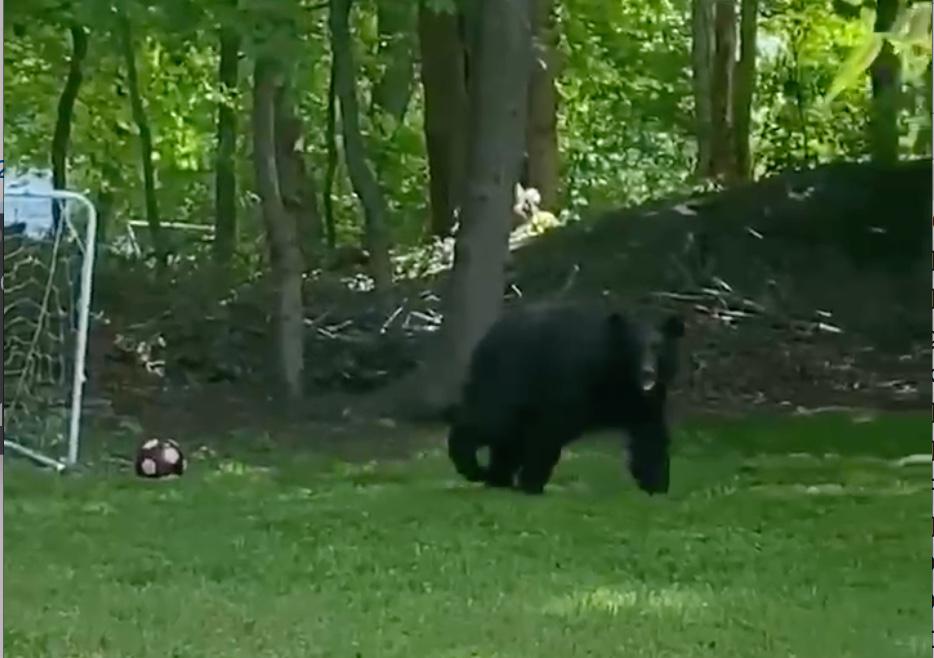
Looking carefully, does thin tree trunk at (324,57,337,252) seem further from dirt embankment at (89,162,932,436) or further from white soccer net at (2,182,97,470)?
white soccer net at (2,182,97,470)

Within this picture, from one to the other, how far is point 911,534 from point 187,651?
3.48 m

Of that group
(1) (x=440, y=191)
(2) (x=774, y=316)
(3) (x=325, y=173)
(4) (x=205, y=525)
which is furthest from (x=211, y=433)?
(3) (x=325, y=173)

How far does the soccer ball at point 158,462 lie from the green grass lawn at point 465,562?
0.39 ft

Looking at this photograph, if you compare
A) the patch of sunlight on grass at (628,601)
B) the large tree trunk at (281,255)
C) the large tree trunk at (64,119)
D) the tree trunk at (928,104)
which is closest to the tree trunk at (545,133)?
the large tree trunk at (64,119)

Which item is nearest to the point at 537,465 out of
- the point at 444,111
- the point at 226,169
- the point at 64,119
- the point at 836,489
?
the point at 836,489

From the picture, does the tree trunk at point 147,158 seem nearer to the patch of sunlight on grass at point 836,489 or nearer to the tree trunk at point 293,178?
the tree trunk at point 293,178

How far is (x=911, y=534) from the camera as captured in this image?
764 cm

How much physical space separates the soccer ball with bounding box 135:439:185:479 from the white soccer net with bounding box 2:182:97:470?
1.82ft

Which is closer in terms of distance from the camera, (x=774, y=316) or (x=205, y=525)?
(x=205, y=525)

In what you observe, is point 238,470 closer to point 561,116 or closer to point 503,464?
point 503,464

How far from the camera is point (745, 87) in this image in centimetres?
2098

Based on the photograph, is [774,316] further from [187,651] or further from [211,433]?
[187,651]

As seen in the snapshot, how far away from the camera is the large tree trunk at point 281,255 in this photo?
43.5 ft

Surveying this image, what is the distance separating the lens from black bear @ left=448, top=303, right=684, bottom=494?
9078 millimetres
